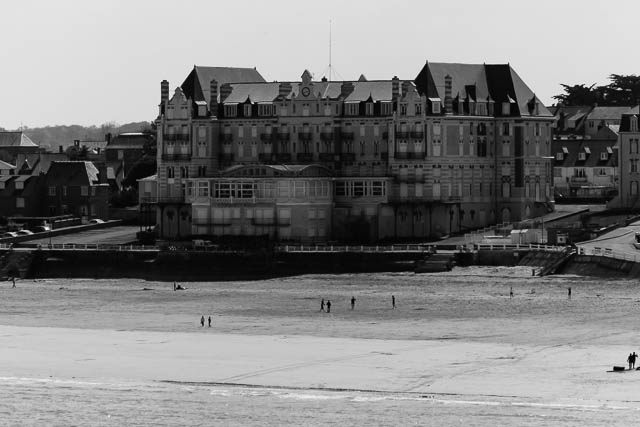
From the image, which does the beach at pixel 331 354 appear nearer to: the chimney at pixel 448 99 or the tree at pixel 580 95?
the chimney at pixel 448 99

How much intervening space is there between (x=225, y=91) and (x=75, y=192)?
822 inches

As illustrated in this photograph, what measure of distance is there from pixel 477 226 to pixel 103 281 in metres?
29.6

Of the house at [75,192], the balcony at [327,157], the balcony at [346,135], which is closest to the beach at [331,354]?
the balcony at [327,157]

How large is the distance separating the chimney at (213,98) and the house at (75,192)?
1812 cm

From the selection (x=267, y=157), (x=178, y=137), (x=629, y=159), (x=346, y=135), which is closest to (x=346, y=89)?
(x=346, y=135)

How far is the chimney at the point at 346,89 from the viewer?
445 feet

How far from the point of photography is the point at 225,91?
13925cm

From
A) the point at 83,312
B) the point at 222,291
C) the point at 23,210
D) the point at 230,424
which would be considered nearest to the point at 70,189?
the point at 23,210

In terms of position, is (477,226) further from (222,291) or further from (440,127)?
(222,291)

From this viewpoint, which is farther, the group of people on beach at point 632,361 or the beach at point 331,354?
the group of people on beach at point 632,361

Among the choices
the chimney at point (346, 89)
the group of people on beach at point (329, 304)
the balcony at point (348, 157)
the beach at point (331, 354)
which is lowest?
the beach at point (331, 354)

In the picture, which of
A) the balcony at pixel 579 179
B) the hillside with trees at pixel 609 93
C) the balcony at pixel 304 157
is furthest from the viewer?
the hillside with trees at pixel 609 93

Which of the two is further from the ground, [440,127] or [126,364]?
[440,127]

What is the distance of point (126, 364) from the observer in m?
76.3
